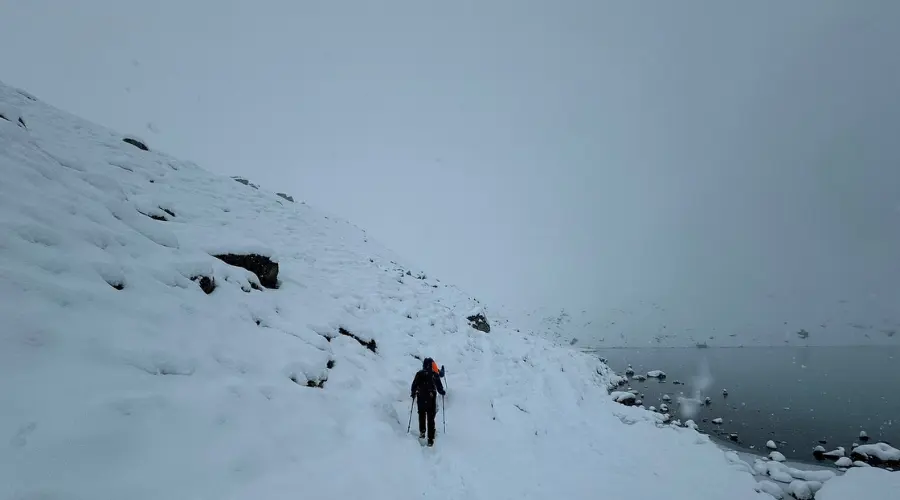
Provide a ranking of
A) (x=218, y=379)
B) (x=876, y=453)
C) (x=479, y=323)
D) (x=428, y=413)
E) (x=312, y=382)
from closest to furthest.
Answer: (x=218, y=379) < (x=312, y=382) < (x=428, y=413) < (x=876, y=453) < (x=479, y=323)

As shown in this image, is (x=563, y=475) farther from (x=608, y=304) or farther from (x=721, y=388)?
(x=608, y=304)

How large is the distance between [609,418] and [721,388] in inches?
888

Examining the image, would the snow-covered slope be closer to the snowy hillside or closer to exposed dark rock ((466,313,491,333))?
the snowy hillside

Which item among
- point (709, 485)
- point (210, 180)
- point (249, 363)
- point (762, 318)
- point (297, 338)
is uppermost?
point (762, 318)

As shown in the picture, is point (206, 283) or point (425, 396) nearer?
point (206, 283)

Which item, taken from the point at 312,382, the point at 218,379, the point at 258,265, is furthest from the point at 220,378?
the point at 258,265

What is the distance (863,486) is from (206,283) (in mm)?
19229

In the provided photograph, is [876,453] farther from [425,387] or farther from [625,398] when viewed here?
[425,387]

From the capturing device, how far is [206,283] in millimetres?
8031

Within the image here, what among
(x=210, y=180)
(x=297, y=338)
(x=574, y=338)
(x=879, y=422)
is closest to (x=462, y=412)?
(x=297, y=338)

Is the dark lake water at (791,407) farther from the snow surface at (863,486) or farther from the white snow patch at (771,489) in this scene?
the white snow patch at (771,489)

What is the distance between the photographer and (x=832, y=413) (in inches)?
847

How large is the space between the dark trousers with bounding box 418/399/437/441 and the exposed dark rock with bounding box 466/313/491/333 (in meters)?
10.1

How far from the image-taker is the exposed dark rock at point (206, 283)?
311 inches
